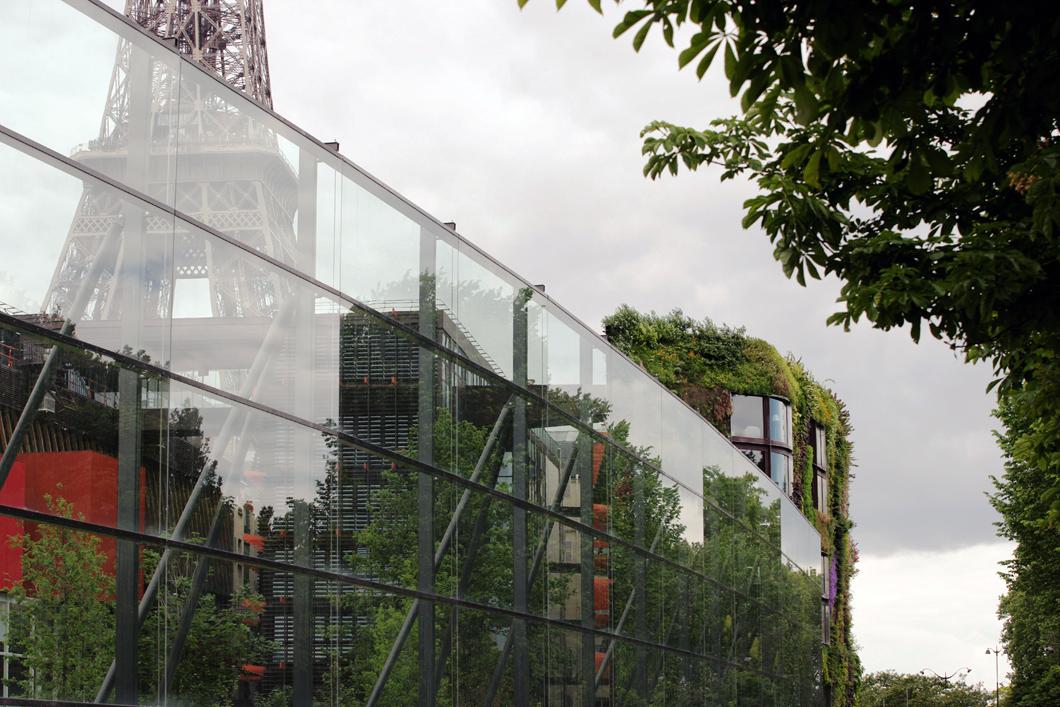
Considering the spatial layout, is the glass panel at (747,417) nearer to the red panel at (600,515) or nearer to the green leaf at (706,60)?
the red panel at (600,515)

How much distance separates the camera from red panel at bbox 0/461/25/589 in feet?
37.6

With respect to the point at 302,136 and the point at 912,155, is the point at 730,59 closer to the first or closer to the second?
the point at 912,155

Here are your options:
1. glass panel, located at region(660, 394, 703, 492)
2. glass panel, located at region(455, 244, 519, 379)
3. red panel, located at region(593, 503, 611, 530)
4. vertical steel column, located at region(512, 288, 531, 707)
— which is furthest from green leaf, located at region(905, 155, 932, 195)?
glass panel, located at region(660, 394, 703, 492)

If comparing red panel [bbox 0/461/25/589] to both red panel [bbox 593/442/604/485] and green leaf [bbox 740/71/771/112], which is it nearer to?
green leaf [bbox 740/71/771/112]

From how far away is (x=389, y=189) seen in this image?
1769 cm

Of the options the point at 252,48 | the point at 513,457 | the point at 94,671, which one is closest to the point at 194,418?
the point at 94,671

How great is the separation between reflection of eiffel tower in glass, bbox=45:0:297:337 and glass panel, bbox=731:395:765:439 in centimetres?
3969

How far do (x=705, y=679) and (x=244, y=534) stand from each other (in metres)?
17.0

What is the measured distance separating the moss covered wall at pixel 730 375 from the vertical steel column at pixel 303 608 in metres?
37.3

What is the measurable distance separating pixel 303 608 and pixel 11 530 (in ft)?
13.4

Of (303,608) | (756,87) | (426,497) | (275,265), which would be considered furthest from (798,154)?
(426,497)

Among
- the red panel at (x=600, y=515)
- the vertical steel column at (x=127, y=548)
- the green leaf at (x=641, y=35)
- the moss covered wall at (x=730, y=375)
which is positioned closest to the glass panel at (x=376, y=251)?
the vertical steel column at (x=127, y=548)

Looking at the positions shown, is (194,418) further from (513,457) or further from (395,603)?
(513,457)

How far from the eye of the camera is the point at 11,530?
1155 centimetres
